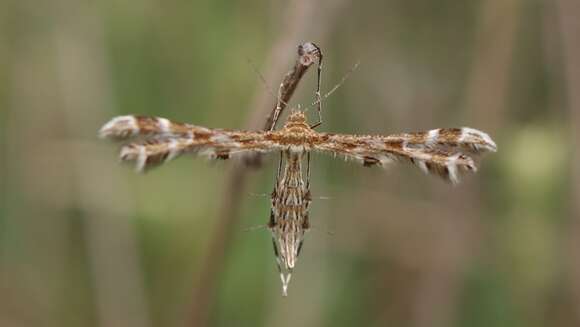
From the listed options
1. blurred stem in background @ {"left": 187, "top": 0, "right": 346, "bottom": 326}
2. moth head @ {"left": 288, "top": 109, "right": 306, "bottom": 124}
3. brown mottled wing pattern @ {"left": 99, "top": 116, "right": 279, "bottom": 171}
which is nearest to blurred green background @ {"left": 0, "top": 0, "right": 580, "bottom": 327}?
blurred stem in background @ {"left": 187, "top": 0, "right": 346, "bottom": 326}

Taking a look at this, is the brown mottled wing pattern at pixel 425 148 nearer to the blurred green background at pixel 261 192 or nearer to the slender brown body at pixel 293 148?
the slender brown body at pixel 293 148

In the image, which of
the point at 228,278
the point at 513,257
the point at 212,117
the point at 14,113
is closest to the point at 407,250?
the point at 513,257

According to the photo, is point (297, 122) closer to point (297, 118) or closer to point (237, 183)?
point (297, 118)

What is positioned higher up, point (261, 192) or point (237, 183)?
point (237, 183)

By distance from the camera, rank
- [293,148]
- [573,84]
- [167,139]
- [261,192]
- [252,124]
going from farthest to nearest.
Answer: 1. [261,192]
2. [573,84]
3. [252,124]
4. [293,148]
5. [167,139]

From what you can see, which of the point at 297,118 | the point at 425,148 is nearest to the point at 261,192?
the point at 297,118

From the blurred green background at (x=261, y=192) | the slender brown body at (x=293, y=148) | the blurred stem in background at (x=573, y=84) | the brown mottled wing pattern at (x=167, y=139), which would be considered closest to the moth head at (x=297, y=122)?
the slender brown body at (x=293, y=148)
